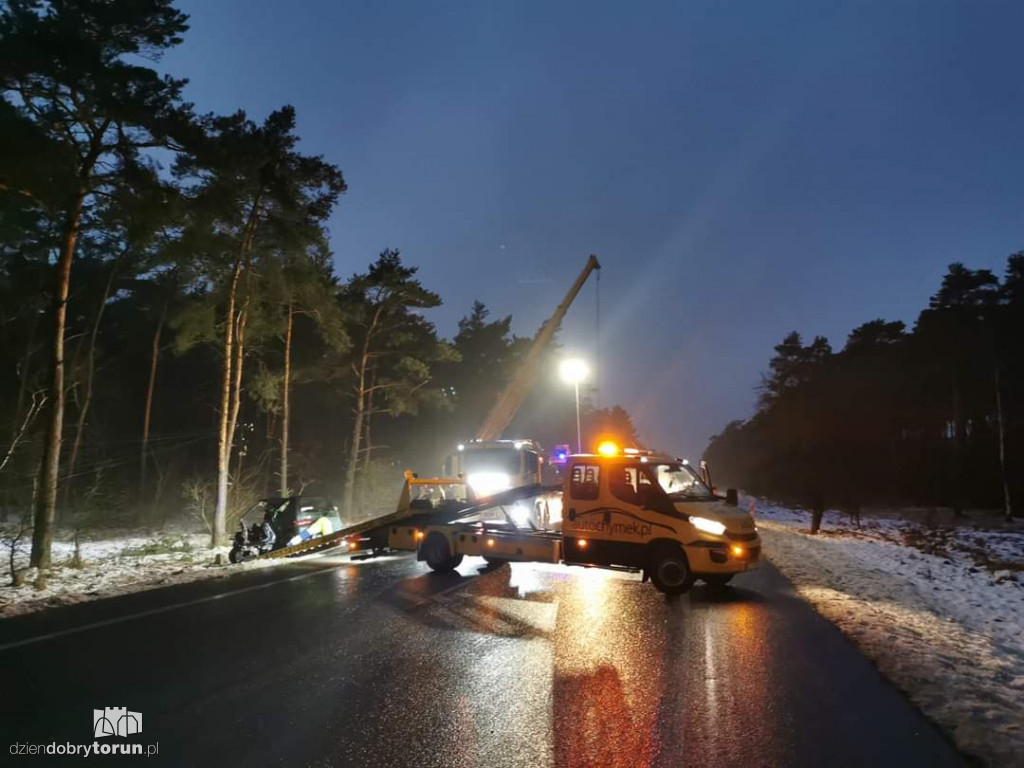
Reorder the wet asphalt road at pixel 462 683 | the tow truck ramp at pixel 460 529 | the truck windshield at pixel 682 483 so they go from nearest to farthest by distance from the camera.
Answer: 1. the wet asphalt road at pixel 462 683
2. the truck windshield at pixel 682 483
3. the tow truck ramp at pixel 460 529

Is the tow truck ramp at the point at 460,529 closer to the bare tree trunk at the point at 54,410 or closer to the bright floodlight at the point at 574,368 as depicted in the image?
the bare tree trunk at the point at 54,410

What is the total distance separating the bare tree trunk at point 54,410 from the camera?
13766 millimetres

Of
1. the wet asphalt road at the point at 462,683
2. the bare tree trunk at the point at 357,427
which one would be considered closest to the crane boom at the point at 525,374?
the bare tree trunk at the point at 357,427

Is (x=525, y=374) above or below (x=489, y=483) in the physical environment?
above

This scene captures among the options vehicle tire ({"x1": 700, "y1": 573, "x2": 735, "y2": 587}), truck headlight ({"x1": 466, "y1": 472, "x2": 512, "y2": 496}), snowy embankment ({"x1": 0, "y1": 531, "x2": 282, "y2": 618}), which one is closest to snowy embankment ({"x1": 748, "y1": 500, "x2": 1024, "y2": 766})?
vehicle tire ({"x1": 700, "y1": 573, "x2": 735, "y2": 587})

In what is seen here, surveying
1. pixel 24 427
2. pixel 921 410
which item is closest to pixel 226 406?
pixel 24 427

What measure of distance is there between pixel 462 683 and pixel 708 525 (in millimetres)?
5579

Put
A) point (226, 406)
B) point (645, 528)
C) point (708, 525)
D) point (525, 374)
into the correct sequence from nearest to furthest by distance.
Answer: point (708, 525)
point (645, 528)
point (226, 406)
point (525, 374)

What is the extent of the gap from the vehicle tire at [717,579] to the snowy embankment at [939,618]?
50.4 inches

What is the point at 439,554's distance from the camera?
1284 cm

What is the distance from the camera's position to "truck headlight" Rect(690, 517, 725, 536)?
10.2 metres

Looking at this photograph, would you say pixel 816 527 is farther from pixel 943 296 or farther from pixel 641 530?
pixel 943 296

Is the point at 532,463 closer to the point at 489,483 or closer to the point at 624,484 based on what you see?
the point at 489,483

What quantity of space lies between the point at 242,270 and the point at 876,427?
46536 mm
